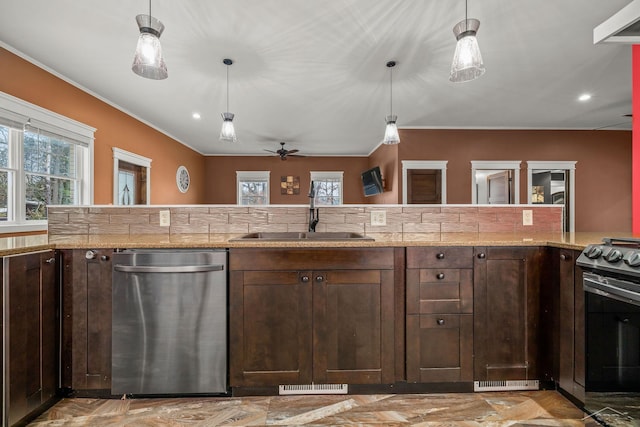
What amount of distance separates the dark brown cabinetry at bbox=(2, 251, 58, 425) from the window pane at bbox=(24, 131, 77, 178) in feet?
6.67

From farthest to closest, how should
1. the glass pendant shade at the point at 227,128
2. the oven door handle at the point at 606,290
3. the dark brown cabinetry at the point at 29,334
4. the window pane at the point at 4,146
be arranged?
the glass pendant shade at the point at 227,128 < the window pane at the point at 4,146 < the dark brown cabinetry at the point at 29,334 < the oven door handle at the point at 606,290

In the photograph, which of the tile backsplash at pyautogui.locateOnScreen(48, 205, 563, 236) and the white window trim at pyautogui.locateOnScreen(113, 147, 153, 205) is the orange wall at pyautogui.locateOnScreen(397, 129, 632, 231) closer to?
the tile backsplash at pyautogui.locateOnScreen(48, 205, 563, 236)

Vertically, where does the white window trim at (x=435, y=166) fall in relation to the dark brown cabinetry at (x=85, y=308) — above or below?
above

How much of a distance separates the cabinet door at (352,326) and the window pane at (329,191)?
6.75 m

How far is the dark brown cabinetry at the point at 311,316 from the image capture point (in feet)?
5.57

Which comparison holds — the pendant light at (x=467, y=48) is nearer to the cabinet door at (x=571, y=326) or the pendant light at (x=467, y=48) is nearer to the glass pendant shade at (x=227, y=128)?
the cabinet door at (x=571, y=326)

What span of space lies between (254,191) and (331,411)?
717 centimetres

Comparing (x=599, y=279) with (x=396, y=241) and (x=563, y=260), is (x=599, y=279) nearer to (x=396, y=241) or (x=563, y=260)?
(x=563, y=260)

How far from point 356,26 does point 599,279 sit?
226 centimetres

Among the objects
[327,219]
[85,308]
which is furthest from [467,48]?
[85,308]

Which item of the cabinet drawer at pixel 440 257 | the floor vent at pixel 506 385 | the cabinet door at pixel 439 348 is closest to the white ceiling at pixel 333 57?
the cabinet drawer at pixel 440 257

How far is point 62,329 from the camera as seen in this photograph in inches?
65.2

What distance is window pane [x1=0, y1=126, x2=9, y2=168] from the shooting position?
2.64 metres

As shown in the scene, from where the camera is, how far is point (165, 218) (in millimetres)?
2195
